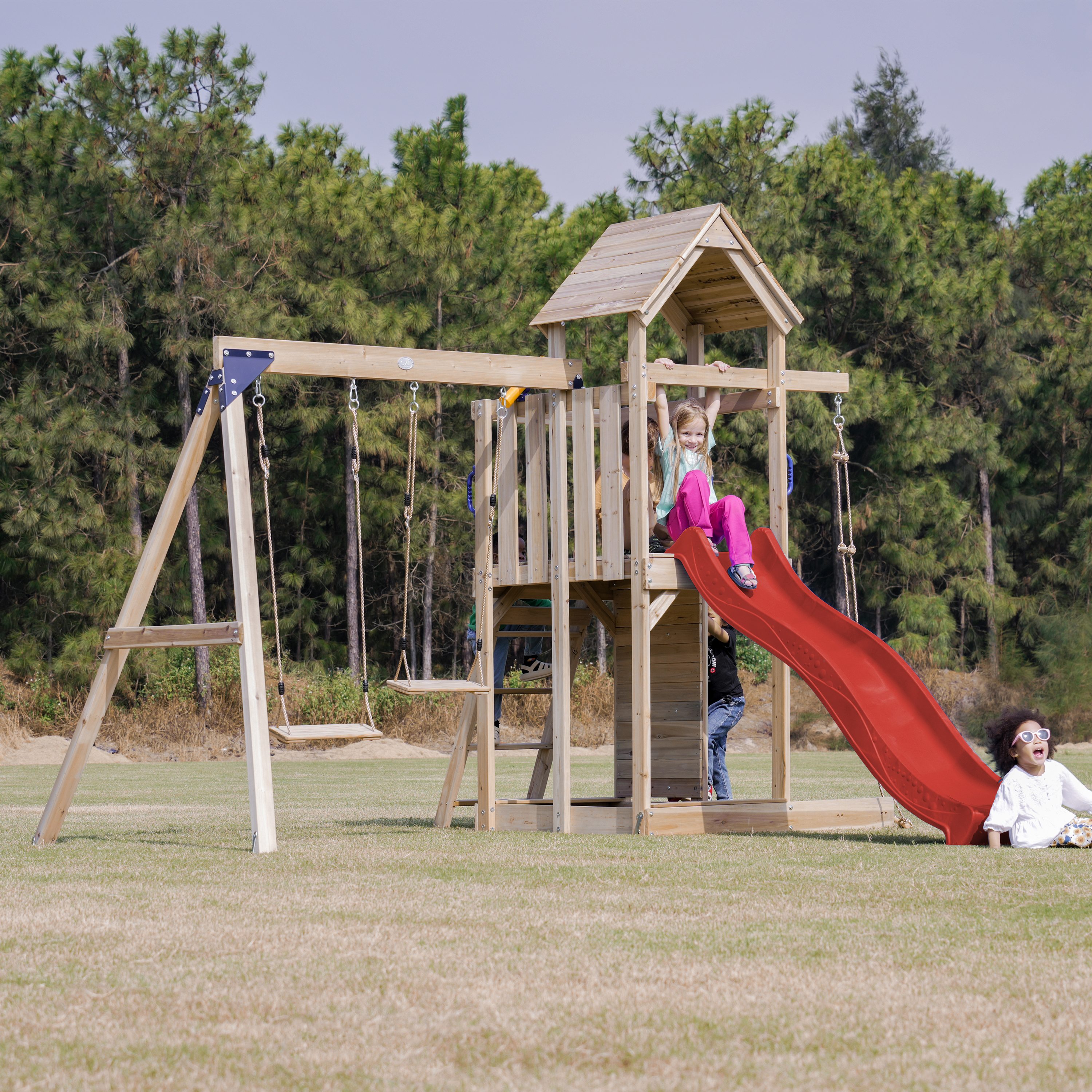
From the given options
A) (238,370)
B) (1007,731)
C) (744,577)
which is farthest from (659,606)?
(238,370)

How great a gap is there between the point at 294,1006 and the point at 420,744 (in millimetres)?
23500

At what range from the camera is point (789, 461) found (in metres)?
10.8

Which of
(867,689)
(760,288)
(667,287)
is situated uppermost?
(760,288)

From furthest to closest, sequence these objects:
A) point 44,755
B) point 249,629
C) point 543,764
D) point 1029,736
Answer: point 44,755 → point 543,764 → point 249,629 → point 1029,736

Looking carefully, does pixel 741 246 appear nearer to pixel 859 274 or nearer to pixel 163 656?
pixel 163 656

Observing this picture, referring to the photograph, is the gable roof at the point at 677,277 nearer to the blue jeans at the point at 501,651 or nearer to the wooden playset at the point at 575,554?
the wooden playset at the point at 575,554

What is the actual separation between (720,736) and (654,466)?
6.33 feet

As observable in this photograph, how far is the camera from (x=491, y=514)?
9.95 meters

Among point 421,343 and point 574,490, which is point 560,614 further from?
point 421,343

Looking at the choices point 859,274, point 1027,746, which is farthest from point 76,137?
point 1027,746

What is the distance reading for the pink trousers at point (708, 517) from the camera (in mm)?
9328

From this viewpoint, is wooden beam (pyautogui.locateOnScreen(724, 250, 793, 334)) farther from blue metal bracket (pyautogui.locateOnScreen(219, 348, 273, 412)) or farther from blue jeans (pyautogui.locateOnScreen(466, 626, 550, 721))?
blue metal bracket (pyautogui.locateOnScreen(219, 348, 273, 412))

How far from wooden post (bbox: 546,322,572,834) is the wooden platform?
161mm

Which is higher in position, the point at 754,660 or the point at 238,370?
the point at 238,370
